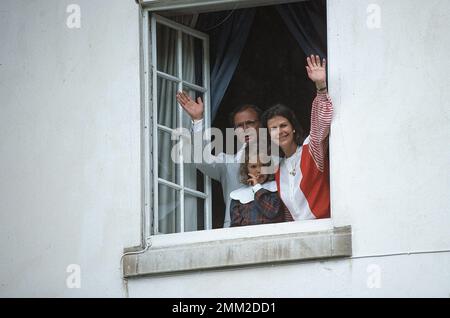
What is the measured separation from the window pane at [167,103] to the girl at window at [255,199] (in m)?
0.74

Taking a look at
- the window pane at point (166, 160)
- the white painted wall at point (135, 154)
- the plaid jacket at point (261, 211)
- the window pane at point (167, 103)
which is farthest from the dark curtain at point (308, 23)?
the window pane at point (166, 160)

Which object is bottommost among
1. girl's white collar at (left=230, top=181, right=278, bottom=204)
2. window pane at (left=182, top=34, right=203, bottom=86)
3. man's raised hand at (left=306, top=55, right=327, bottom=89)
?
girl's white collar at (left=230, top=181, right=278, bottom=204)

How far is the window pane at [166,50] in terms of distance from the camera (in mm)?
14211

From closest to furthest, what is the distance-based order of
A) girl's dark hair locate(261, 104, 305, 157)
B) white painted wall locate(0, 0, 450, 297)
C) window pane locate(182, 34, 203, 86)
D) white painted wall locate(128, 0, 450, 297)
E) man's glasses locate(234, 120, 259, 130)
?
white painted wall locate(128, 0, 450, 297)
white painted wall locate(0, 0, 450, 297)
girl's dark hair locate(261, 104, 305, 157)
window pane locate(182, 34, 203, 86)
man's glasses locate(234, 120, 259, 130)

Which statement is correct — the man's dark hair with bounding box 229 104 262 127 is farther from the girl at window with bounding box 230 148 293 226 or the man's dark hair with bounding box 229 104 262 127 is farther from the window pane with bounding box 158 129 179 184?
the window pane with bounding box 158 129 179 184

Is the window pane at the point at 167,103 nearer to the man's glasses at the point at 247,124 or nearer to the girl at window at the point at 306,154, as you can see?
the man's glasses at the point at 247,124

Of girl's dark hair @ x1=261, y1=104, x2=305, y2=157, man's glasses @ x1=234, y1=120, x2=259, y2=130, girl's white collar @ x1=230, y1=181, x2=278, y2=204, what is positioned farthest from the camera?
man's glasses @ x1=234, y1=120, x2=259, y2=130

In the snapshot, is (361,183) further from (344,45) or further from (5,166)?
(5,166)

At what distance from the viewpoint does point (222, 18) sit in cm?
1452

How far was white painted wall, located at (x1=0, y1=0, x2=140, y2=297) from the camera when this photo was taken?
1371 cm

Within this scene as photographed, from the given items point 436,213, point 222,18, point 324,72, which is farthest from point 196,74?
point 436,213

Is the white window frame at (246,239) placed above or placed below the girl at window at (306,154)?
below

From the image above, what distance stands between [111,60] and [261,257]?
88.1 inches

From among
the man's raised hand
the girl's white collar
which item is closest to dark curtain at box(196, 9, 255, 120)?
the girl's white collar
